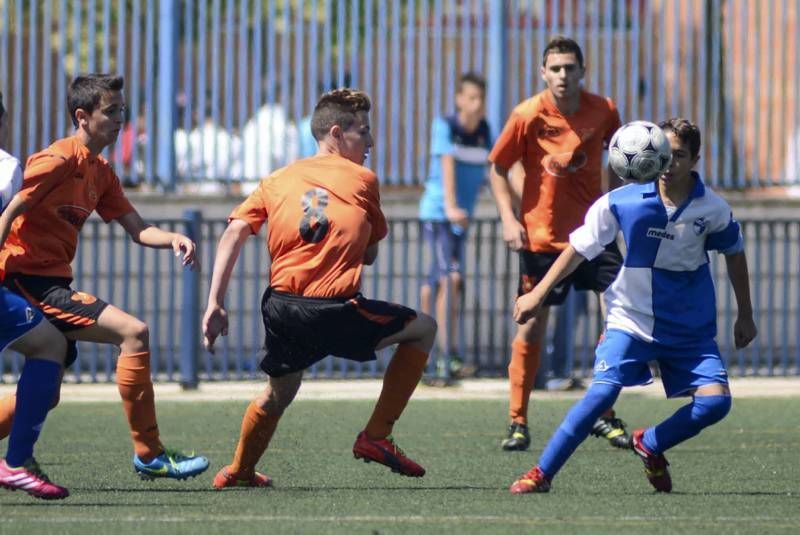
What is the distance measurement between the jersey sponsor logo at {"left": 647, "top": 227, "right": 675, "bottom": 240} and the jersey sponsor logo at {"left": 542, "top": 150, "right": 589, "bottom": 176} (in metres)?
2.10

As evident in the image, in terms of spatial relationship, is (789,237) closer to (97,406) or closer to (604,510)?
Answer: (97,406)

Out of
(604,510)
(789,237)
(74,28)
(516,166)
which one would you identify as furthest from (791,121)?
(604,510)

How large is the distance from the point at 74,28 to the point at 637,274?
7367mm

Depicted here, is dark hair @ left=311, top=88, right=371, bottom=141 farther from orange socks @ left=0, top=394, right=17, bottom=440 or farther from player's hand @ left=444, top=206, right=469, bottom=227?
player's hand @ left=444, top=206, right=469, bottom=227

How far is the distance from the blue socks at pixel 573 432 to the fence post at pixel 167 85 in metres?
6.87

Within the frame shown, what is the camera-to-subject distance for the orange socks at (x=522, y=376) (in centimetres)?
902

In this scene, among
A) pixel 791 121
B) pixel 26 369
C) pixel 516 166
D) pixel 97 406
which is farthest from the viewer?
pixel 791 121

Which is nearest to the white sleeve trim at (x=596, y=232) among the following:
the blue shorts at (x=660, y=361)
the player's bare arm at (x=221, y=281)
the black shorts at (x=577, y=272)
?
the blue shorts at (x=660, y=361)

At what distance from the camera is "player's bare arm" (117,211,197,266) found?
7.31m

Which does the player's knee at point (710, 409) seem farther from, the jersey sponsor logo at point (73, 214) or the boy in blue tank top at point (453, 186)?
the boy in blue tank top at point (453, 186)

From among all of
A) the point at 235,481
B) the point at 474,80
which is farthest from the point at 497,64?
the point at 235,481

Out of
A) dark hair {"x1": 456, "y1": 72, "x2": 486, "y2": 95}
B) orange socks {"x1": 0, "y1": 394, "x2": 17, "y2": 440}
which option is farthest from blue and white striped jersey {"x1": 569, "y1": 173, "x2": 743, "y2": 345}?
dark hair {"x1": 456, "y1": 72, "x2": 486, "y2": 95}

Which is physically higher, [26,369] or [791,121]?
[791,121]

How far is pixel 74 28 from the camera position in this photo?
13445mm
